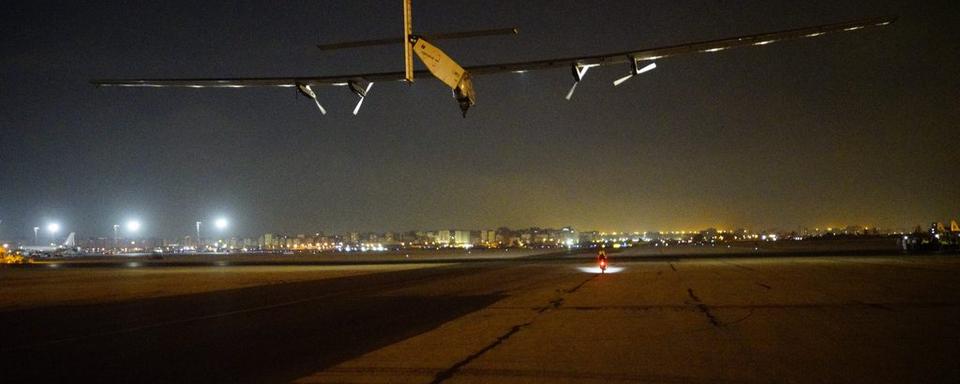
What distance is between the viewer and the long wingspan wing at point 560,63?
532 inches

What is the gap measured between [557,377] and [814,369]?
327 cm

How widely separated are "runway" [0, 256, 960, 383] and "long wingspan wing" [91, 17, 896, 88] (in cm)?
490

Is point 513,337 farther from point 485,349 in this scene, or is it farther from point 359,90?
point 359,90

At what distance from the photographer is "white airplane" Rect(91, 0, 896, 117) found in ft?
40.7

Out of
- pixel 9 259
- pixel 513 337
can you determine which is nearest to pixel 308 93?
pixel 513 337

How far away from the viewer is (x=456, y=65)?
13.4 m

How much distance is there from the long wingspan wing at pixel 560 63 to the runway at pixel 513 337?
490 centimetres

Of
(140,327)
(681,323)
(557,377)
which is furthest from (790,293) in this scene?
(140,327)

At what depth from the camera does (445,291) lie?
27.2 m

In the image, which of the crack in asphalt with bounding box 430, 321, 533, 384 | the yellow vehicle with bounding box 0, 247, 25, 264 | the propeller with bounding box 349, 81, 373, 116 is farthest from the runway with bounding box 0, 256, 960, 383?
the yellow vehicle with bounding box 0, 247, 25, 264

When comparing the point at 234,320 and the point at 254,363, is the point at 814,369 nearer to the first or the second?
the point at 254,363

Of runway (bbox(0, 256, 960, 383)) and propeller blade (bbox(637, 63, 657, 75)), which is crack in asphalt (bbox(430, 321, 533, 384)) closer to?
runway (bbox(0, 256, 960, 383))

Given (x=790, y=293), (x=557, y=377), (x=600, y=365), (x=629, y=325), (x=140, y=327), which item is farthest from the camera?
(x=790, y=293)

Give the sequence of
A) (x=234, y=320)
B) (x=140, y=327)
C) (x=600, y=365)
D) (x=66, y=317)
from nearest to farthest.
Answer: (x=600, y=365) < (x=140, y=327) < (x=234, y=320) < (x=66, y=317)
